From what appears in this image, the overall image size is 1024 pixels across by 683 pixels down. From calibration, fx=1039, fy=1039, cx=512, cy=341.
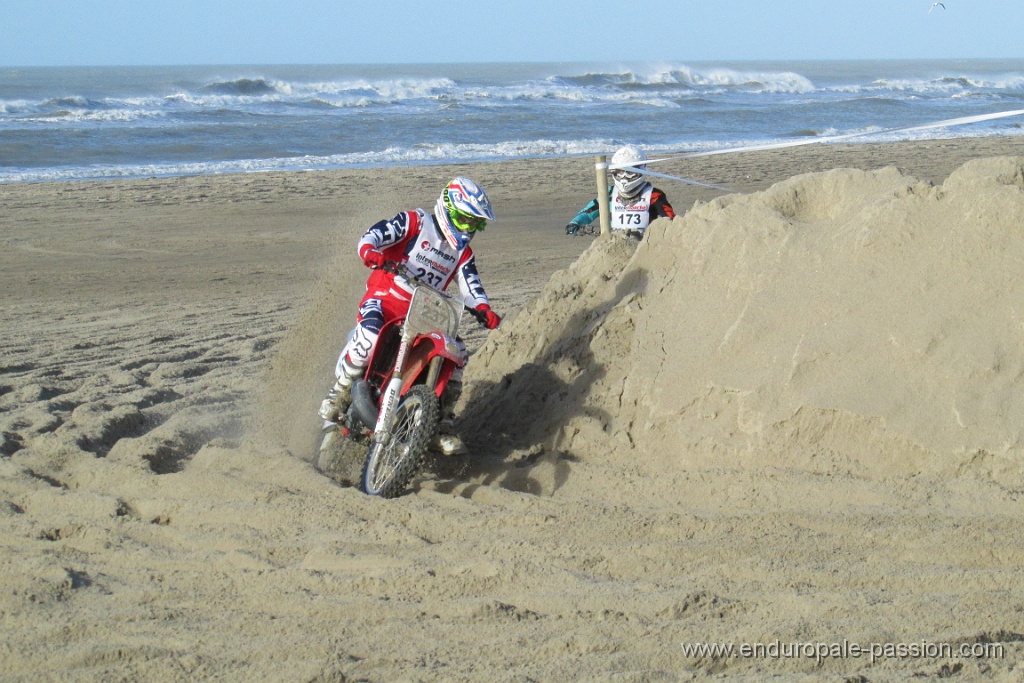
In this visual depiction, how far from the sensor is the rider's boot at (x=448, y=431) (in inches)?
189

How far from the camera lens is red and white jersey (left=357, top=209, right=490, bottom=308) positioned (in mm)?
5496

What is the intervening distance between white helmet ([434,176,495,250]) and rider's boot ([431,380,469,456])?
92 centimetres

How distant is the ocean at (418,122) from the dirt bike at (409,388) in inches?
266

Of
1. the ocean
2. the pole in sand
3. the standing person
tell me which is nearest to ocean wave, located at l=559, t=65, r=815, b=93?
the ocean

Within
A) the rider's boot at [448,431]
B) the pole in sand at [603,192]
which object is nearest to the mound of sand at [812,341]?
the rider's boot at [448,431]

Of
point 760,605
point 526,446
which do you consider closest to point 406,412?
point 526,446

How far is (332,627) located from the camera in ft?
11.3

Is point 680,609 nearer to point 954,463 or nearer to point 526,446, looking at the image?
point 954,463

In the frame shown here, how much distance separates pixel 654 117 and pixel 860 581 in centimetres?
3429

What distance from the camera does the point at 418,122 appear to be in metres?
32.4

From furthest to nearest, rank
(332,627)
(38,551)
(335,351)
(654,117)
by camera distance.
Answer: (654,117)
(335,351)
(38,551)
(332,627)

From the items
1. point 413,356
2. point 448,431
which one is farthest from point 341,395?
point 448,431

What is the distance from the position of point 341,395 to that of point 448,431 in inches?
29.5

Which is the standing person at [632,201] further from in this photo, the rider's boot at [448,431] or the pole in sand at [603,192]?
the rider's boot at [448,431]
